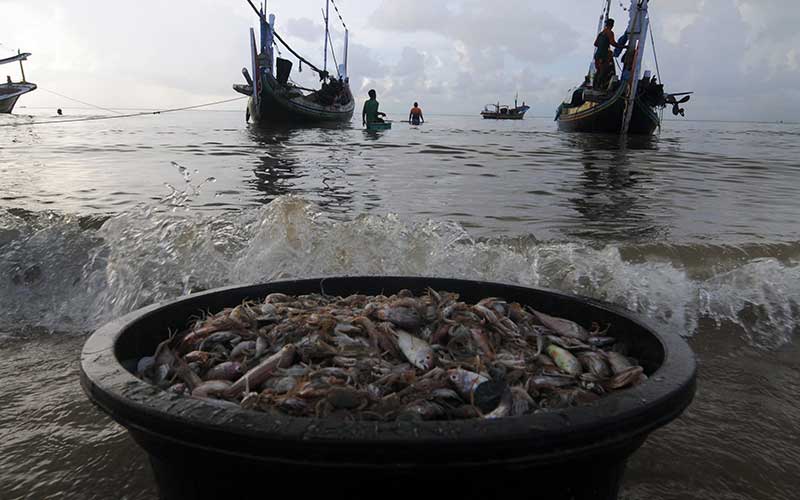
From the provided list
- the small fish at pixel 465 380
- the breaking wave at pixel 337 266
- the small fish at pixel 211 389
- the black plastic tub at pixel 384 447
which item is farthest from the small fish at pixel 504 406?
the breaking wave at pixel 337 266

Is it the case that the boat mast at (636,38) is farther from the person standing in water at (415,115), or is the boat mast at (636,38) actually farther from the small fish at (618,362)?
the small fish at (618,362)

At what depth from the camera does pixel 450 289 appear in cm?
265

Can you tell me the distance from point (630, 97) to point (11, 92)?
209ft

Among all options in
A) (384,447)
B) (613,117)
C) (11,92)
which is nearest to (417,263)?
(384,447)

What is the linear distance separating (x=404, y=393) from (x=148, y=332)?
1.09 meters

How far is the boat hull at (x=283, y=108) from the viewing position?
104 feet

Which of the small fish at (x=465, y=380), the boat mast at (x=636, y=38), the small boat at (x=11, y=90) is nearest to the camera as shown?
the small fish at (x=465, y=380)

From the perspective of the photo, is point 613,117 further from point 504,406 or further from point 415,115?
point 504,406

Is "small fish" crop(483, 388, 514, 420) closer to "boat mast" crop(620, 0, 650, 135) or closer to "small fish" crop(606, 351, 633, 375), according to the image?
"small fish" crop(606, 351, 633, 375)

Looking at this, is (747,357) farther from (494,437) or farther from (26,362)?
(26,362)

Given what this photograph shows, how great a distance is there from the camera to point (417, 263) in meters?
5.29

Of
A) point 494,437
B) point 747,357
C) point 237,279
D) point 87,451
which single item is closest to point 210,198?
point 237,279

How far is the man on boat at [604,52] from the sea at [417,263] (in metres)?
17.2

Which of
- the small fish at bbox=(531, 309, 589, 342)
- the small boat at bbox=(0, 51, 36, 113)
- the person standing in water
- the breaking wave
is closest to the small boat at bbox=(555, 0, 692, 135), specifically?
the person standing in water
